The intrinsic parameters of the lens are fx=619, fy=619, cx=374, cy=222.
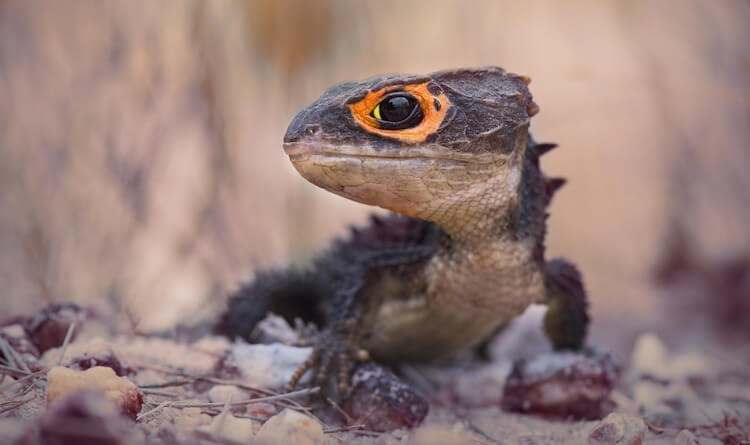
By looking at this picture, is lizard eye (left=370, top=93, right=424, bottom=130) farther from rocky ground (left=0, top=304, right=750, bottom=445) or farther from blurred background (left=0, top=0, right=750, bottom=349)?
blurred background (left=0, top=0, right=750, bottom=349)

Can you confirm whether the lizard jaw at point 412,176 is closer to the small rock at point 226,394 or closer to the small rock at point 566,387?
the small rock at point 226,394

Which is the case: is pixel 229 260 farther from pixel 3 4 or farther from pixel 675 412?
pixel 675 412

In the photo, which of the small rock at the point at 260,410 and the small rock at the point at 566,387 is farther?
the small rock at the point at 566,387

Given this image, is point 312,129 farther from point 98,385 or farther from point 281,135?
point 281,135

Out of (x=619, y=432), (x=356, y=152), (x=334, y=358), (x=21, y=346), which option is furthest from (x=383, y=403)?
(x=21, y=346)

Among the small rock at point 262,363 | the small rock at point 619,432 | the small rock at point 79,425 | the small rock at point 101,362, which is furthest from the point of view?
the small rock at point 262,363

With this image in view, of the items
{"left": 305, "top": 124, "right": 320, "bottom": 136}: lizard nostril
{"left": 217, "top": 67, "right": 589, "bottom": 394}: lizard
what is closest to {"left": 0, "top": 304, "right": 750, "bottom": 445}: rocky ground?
{"left": 217, "top": 67, "right": 589, "bottom": 394}: lizard

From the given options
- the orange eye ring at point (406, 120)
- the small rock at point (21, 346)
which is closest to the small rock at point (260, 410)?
the small rock at point (21, 346)
